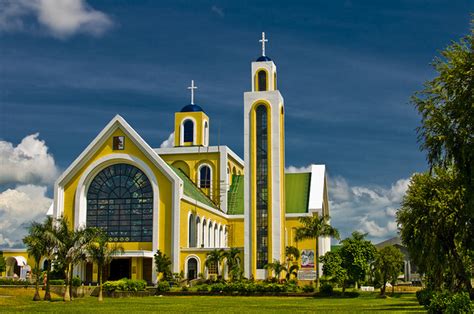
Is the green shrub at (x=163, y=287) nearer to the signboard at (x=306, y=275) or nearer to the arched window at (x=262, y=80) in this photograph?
the signboard at (x=306, y=275)

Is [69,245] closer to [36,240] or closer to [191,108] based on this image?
[36,240]

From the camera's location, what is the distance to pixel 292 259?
65125mm

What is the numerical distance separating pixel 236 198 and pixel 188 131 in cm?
984

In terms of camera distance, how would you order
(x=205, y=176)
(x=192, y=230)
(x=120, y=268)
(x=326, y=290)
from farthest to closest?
1. (x=205, y=176)
2. (x=192, y=230)
3. (x=120, y=268)
4. (x=326, y=290)

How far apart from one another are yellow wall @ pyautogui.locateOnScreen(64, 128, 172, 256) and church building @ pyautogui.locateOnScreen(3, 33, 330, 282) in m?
0.09

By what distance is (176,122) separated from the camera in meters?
79.6

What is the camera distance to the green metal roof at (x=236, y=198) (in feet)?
251

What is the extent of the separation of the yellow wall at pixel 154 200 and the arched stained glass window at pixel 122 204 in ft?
3.59

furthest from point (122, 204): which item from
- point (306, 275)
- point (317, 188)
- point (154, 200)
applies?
point (317, 188)

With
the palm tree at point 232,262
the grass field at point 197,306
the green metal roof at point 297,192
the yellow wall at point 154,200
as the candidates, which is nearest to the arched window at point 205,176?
the green metal roof at point 297,192

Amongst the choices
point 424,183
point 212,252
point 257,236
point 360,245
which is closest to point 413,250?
point 424,183

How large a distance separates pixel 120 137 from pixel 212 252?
47.4ft

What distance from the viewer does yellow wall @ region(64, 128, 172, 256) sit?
6134 centimetres

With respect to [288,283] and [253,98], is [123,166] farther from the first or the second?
[288,283]
